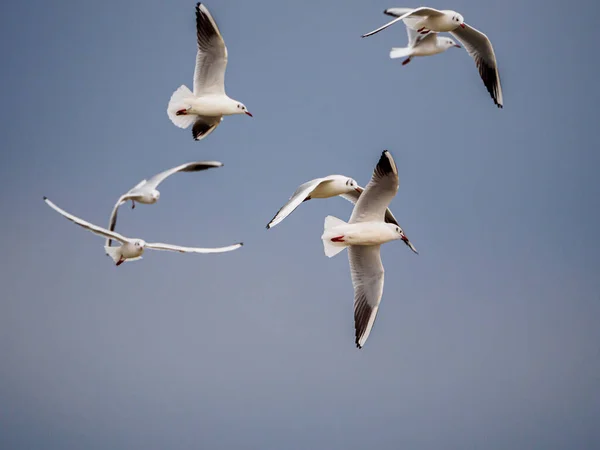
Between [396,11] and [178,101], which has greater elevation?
[396,11]

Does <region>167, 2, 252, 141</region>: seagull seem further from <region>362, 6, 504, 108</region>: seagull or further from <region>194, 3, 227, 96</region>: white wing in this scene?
<region>362, 6, 504, 108</region>: seagull

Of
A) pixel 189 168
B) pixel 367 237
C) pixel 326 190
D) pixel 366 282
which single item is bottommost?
pixel 366 282

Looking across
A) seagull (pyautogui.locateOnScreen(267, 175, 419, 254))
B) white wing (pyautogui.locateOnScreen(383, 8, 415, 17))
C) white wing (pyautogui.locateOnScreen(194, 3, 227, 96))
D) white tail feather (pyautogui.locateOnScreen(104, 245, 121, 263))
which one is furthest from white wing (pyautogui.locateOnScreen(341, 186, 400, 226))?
white tail feather (pyautogui.locateOnScreen(104, 245, 121, 263))

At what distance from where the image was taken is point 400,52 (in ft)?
35.3

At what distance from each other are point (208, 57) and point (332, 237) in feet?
8.03

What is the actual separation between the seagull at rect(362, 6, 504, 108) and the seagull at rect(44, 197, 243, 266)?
3289 mm

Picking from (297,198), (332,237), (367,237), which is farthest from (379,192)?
(297,198)

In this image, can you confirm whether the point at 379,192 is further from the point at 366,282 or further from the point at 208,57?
the point at 208,57

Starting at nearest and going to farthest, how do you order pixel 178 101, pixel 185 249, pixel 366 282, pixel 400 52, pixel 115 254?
pixel 185 249, pixel 115 254, pixel 366 282, pixel 178 101, pixel 400 52

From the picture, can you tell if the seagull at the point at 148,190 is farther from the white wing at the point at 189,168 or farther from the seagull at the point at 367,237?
the seagull at the point at 367,237

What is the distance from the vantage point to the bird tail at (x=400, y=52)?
1069 cm

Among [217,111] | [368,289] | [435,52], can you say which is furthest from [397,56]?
[368,289]

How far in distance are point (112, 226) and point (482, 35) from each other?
4.67 meters

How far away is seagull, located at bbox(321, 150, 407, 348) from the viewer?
859cm
